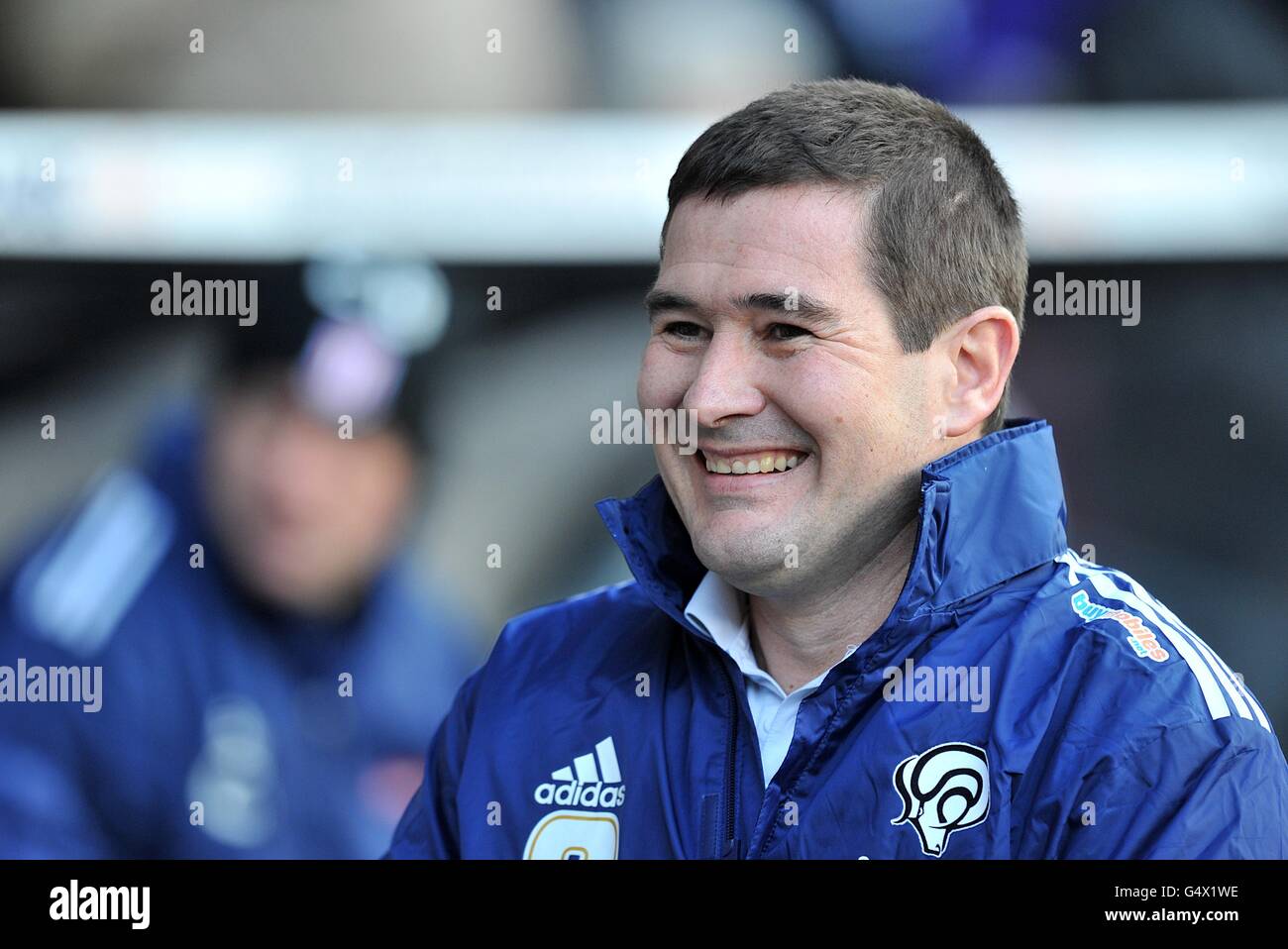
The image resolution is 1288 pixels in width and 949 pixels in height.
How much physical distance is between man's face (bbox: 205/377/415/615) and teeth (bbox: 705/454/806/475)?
58.1 inches

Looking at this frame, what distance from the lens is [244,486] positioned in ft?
9.19

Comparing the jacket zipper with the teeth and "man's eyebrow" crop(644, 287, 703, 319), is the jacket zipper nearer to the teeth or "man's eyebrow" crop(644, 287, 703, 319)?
the teeth

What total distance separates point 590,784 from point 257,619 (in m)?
1.43

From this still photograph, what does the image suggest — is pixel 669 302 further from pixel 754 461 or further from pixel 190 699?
pixel 190 699

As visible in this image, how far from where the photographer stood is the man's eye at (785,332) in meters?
1.43

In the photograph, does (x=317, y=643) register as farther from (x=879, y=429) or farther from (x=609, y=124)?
(x=879, y=429)

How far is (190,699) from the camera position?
268cm

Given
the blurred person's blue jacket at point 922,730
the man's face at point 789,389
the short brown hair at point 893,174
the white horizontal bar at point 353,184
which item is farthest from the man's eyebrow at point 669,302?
the white horizontal bar at point 353,184

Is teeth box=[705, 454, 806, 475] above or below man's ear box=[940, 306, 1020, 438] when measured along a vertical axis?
below

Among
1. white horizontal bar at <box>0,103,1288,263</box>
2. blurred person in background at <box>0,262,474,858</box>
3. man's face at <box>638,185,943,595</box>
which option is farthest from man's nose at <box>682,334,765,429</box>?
blurred person in background at <box>0,262,474,858</box>

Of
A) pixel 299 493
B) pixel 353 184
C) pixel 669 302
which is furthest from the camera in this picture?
pixel 299 493

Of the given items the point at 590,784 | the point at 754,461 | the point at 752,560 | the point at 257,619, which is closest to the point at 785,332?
the point at 754,461

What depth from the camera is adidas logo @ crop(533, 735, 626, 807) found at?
1.50m
